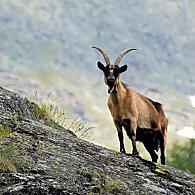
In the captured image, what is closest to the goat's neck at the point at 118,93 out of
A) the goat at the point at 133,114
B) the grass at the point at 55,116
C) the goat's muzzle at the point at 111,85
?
the goat at the point at 133,114

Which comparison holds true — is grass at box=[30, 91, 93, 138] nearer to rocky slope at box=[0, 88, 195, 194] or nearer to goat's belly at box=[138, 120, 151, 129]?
rocky slope at box=[0, 88, 195, 194]

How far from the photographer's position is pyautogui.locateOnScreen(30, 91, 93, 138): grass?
11.1 m

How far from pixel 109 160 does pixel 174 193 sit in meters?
1.34

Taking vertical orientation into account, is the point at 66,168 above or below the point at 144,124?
below

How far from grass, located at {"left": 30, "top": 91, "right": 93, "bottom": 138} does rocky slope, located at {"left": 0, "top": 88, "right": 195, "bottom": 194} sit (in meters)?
1.26

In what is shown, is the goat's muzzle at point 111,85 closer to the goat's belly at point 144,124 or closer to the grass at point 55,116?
the goat's belly at point 144,124

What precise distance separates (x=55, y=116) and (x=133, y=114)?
85.7 inches

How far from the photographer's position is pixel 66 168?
7625 mm

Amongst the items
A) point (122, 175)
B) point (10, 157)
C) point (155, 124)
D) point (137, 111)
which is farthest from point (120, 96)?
point (10, 157)

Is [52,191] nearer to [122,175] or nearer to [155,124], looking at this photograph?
[122,175]

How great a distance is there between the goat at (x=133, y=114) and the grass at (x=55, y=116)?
1629 mm

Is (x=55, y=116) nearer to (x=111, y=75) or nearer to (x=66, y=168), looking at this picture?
(x=111, y=75)

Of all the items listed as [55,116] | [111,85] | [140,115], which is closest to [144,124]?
[140,115]

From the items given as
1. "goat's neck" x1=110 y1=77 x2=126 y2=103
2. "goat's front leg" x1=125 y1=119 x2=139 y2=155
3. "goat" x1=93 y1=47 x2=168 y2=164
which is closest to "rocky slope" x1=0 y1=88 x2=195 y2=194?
"goat's front leg" x1=125 y1=119 x2=139 y2=155
